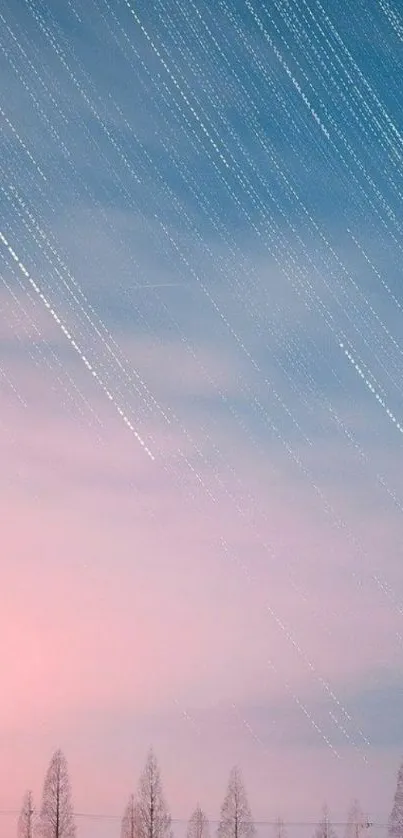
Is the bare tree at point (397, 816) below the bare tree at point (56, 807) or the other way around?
below

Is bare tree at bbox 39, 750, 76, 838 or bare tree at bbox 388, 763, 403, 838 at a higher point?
bare tree at bbox 39, 750, 76, 838

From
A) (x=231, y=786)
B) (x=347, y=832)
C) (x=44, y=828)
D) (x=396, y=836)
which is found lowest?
(x=347, y=832)

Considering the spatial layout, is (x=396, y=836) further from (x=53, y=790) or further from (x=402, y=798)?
(x=53, y=790)

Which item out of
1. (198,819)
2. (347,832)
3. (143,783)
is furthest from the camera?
(347,832)

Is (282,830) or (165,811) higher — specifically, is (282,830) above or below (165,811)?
below

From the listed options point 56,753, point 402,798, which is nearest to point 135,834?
point 56,753

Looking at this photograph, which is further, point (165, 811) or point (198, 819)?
point (198, 819)

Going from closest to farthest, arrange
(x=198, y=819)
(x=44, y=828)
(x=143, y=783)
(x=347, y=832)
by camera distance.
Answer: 1. (x=44, y=828)
2. (x=143, y=783)
3. (x=198, y=819)
4. (x=347, y=832)
